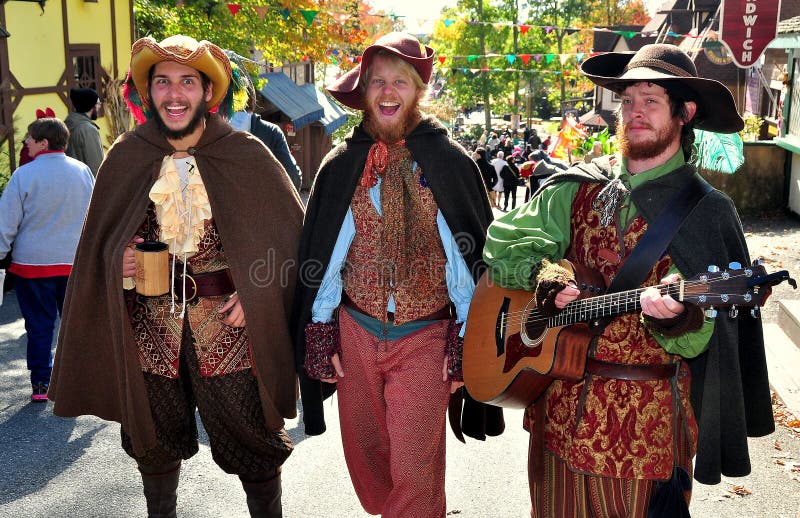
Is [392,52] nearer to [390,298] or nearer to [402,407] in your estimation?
[390,298]

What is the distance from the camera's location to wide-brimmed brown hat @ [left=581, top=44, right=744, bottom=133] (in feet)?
10.2

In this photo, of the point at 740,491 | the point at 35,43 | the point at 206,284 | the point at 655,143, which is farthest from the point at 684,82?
the point at 35,43

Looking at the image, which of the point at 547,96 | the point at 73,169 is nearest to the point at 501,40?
the point at 547,96

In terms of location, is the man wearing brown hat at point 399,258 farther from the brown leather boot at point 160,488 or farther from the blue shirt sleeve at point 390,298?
the brown leather boot at point 160,488

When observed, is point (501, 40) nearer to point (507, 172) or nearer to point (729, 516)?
point (507, 172)

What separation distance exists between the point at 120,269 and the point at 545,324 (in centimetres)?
178

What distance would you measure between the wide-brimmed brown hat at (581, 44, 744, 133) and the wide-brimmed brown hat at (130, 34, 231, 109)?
5.19 ft

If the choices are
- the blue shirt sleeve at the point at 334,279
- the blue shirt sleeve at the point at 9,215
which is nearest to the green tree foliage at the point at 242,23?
the blue shirt sleeve at the point at 9,215

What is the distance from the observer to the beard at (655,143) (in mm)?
3143

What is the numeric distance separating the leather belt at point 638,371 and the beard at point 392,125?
1.28m

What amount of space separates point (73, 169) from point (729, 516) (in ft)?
15.5

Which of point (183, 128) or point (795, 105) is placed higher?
point (795, 105)

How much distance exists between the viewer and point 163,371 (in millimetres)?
3867

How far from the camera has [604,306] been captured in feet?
9.96
